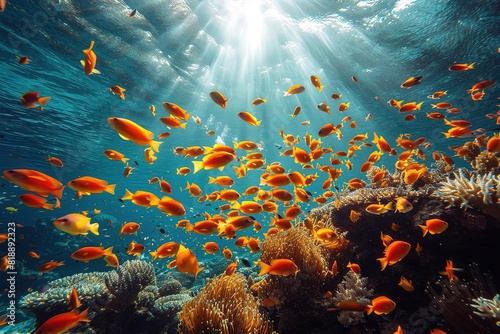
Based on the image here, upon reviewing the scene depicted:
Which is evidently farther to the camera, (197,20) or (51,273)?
(51,273)

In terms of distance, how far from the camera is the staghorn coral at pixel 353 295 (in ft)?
12.1

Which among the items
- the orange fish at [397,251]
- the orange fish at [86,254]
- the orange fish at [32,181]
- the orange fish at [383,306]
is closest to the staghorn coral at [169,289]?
the orange fish at [86,254]

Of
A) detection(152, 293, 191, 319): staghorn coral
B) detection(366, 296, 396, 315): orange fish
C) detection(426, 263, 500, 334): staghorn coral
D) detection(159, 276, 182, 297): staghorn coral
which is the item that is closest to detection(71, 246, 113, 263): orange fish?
detection(152, 293, 191, 319): staghorn coral

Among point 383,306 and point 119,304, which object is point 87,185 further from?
point 383,306

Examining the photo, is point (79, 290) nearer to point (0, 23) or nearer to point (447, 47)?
point (0, 23)

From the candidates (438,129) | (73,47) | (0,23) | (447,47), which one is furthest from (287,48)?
(438,129)

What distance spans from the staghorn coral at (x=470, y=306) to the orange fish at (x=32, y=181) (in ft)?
17.0

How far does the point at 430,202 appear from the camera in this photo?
4.38m

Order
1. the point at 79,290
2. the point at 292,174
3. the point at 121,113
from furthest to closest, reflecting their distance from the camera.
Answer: the point at 121,113 → the point at 79,290 → the point at 292,174

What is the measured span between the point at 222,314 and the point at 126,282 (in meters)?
4.04

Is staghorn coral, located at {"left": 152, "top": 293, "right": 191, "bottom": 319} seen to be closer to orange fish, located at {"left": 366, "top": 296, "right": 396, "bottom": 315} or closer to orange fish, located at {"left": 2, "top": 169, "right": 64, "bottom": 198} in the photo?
orange fish, located at {"left": 2, "top": 169, "right": 64, "bottom": 198}

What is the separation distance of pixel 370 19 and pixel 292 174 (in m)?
13.3

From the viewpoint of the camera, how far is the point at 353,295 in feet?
12.5

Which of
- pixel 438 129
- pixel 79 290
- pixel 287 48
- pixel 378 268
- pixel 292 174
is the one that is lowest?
pixel 378 268
